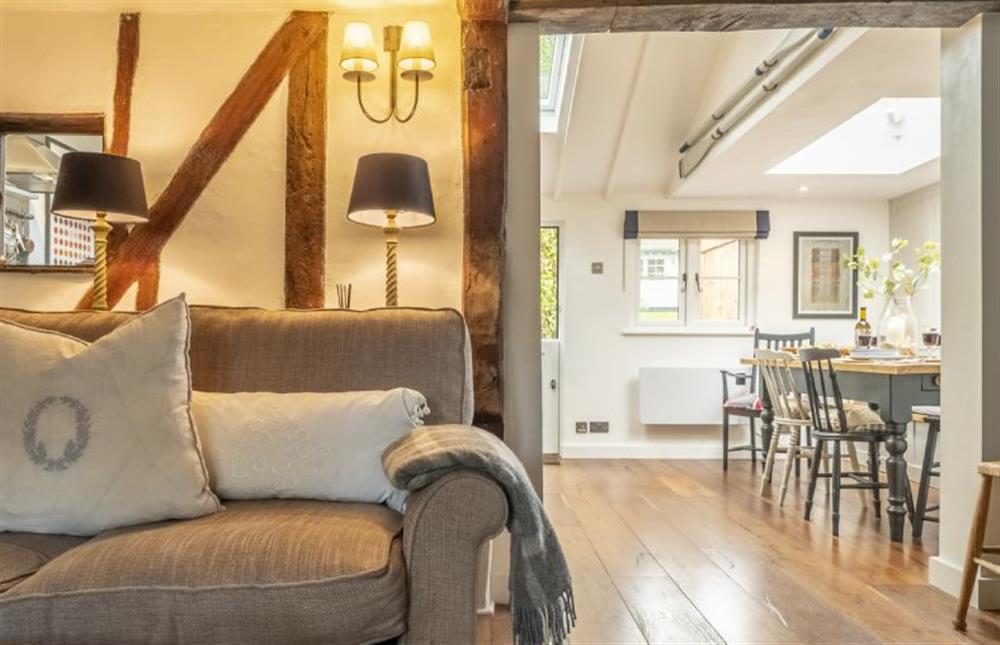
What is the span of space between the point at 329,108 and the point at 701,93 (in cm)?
283

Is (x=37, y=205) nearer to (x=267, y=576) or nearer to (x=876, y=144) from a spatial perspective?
(x=267, y=576)

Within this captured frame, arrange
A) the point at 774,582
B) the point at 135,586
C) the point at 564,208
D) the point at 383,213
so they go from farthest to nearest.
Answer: the point at 564,208 → the point at 774,582 → the point at 383,213 → the point at 135,586

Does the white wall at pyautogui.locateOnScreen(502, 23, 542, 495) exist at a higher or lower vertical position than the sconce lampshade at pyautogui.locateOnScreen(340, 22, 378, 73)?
lower

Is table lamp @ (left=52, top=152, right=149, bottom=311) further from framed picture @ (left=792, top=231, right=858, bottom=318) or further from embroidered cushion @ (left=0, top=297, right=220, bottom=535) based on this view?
framed picture @ (left=792, top=231, right=858, bottom=318)

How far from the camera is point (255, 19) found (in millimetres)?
2385

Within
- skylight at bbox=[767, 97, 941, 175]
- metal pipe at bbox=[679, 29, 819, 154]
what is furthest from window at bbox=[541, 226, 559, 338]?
skylight at bbox=[767, 97, 941, 175]

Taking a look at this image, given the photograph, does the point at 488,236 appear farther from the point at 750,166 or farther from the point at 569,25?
the point at 750,166

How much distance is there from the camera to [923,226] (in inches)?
191

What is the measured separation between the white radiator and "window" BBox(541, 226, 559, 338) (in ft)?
2.69

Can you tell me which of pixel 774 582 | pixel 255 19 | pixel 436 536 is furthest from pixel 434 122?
pixel 774 582

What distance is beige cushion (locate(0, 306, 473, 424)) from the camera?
5.90 feet

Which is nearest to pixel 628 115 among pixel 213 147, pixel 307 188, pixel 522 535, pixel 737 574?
pixel 307 188

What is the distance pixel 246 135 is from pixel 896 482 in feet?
10.2

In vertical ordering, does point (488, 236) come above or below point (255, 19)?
below
